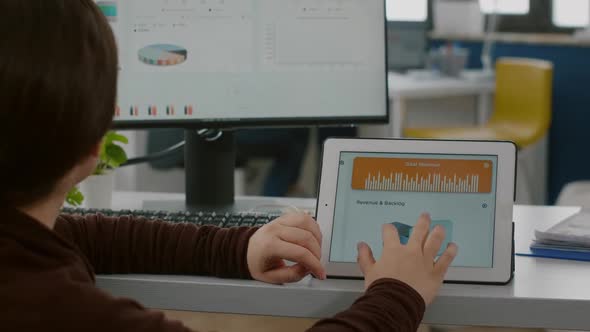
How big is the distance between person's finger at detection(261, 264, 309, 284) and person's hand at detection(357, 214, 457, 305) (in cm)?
9

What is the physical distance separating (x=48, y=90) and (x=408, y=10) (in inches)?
146

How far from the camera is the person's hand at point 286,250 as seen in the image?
1057mm

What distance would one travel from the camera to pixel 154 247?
115 centimetres

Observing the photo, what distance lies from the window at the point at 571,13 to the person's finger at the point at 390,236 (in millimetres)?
3560

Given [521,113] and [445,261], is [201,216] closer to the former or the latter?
[445,261]

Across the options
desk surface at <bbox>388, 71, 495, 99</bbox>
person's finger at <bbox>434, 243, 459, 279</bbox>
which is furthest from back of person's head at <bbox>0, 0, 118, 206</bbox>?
desk surface at <bbox>388, 71, 495, 99</bbox>

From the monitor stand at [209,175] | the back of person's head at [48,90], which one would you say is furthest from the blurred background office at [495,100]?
the back of person's head at [48,90]

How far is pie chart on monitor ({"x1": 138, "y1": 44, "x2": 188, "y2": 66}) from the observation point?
4.78 feet

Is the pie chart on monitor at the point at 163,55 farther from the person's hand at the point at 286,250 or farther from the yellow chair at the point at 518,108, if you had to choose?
the yellow chair at the point at 518,108

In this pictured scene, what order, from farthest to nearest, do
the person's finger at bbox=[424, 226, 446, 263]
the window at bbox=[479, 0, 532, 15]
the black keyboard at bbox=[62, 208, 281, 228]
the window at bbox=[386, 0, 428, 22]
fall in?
the window at bbox=[479, 0, 532, 15] < the window at bbox=[386, 0, 428, 22] < the black keyboard at bbox=[62, 208, 281, 228] < the person's finger at bbox=[424, 226, 446, 263]

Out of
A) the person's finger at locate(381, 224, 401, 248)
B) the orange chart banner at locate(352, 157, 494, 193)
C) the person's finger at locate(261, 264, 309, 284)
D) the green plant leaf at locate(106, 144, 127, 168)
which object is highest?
the orange chart banner at locate(352, 157, 494, 193)

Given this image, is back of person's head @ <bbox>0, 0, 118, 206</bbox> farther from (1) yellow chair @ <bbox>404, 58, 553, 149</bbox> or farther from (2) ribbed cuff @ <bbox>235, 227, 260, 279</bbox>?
(1) yellow chair @ <bbox>404, 58, 553, 149</bbox>

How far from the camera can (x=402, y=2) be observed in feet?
14.0

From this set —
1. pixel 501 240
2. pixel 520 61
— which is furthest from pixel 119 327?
pixel 520 61
